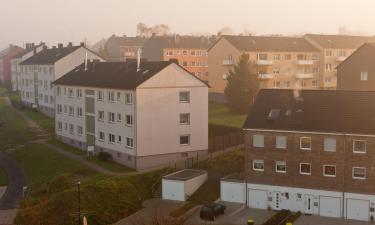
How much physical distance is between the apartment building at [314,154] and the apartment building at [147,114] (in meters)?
12.9

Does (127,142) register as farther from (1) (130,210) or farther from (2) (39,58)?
(2) (39,58)

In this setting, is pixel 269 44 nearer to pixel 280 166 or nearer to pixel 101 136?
pixel 101 136

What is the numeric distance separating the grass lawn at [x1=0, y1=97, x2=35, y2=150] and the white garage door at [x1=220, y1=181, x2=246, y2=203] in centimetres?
3695

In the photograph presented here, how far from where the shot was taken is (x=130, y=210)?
43.9 meters

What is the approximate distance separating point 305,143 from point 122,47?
108 meters

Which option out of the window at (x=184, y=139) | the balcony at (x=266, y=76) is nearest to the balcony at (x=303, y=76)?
the balcony at (x=266, y=76)

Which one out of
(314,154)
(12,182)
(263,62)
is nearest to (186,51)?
(263,62)

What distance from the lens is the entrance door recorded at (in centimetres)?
4144

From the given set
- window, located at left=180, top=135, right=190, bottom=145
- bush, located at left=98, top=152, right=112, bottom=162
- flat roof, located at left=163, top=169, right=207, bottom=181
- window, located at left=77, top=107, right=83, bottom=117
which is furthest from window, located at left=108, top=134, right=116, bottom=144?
flat roof, located at left=163, top=169, right=207, bottom=181

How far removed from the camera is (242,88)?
76688 millimetres

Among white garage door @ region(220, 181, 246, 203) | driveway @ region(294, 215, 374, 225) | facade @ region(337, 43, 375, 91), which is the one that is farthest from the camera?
facade @ region(337, 43, 375, 91)

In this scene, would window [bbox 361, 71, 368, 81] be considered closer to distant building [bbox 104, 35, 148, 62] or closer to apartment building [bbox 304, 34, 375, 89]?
apartment building [bbox 304, 34, 375, 89]

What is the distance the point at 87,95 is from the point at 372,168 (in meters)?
34.6

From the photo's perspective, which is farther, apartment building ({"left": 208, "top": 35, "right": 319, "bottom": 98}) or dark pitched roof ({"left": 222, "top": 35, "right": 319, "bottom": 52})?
dark pitched roof ({"left": 222, "top": 35, "right": 319, "bottom": 52})
